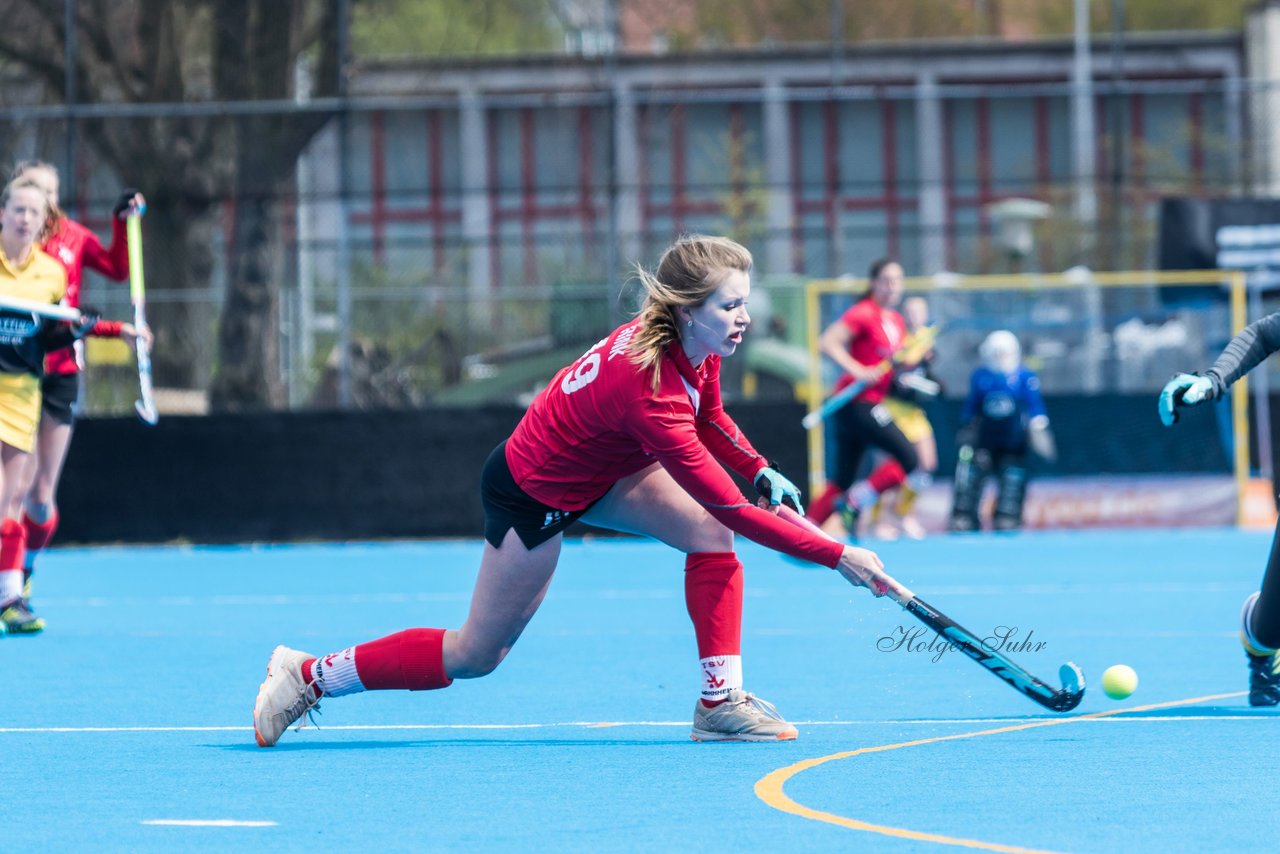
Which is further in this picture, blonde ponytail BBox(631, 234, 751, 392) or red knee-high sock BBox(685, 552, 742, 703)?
red knee-high sock BBox(685, 552, 742, 703)

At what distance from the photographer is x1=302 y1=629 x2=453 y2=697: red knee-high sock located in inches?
219

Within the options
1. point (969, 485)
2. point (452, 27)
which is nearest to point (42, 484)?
point (969, 485)

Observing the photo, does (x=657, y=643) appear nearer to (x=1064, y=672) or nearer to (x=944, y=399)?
(x=1064, y=672)

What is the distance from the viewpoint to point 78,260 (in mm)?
8828

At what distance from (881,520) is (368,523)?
3.92 meters

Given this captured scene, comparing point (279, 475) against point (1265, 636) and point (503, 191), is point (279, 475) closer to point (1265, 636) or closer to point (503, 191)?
point (503, 191)

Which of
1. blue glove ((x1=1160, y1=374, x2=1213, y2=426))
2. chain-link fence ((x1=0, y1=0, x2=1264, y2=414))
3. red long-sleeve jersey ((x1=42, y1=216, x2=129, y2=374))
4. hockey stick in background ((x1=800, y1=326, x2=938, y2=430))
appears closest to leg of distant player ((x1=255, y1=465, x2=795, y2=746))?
blue glove ((x1=1160, y1=374, x2=1213, y2=426))

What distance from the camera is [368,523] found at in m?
15.0

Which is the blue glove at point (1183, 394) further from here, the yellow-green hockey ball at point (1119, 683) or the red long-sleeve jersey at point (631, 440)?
the red long-sleeve jersey at point (631, 440)

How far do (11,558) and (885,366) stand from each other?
661 cm

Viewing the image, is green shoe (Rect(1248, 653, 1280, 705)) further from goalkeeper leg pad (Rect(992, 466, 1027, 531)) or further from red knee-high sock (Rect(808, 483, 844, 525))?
goalkeeper leg pad (Rect(992, 466, 1027, 531))

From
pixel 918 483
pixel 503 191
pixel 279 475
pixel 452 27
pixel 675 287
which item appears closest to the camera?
pixel 675 287

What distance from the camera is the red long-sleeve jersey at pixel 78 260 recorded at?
28.4 ft

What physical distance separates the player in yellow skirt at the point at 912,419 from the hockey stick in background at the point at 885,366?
0.05 ft
